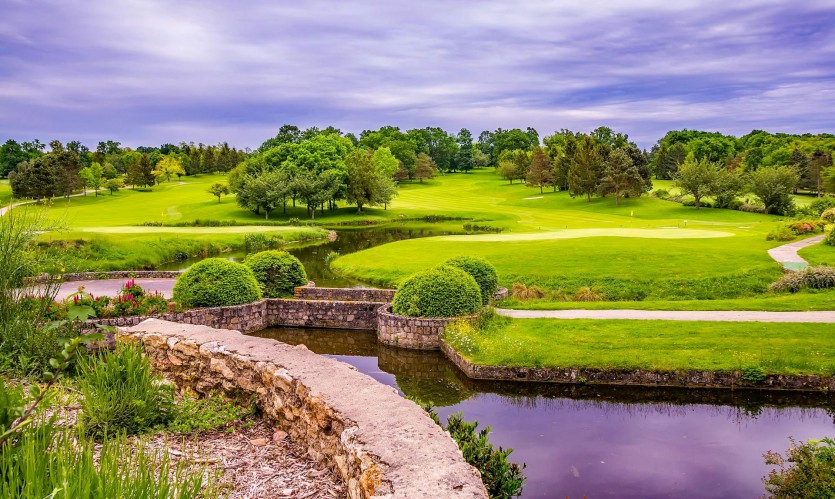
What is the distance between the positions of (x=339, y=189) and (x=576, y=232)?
113 feet

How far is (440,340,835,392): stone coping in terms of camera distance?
45.5 ft

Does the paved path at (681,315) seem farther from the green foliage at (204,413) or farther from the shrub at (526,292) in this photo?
the green foliage at (204,413)

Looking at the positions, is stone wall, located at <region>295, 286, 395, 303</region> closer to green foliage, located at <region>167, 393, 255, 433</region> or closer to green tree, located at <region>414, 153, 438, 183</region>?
green foliage, located at <region>167, 393, 255, 433</region>

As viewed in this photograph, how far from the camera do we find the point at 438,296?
18641 millimetres

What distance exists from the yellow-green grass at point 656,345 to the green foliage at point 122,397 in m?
9.82

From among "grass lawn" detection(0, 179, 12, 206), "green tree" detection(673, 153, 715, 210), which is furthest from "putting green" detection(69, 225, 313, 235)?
"green tree" detection(673, 153, 715, 210)

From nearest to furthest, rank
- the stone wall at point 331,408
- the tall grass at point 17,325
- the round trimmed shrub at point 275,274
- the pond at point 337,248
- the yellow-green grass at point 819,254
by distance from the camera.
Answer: the stone wall at point 331,408
the tall grass at point 17,325
the round trimmed shrub at point 275,274
the yellow-green grass at point 819,254
the pond at point 337,248

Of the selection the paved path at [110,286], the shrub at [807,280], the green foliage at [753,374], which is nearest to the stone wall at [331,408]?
the green foliage at [753,374]

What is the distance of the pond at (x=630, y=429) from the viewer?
1002 centimetres

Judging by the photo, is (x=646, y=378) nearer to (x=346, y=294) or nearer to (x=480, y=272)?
(x=480, y=272)

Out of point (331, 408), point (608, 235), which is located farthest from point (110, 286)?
point (608, 235)

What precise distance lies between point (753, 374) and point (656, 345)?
8.03 feet

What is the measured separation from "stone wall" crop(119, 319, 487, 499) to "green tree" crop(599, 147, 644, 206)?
65.7m

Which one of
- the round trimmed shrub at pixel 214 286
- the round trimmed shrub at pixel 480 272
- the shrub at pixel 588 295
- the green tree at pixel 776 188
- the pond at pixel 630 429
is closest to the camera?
the pond at pixel 630 429
